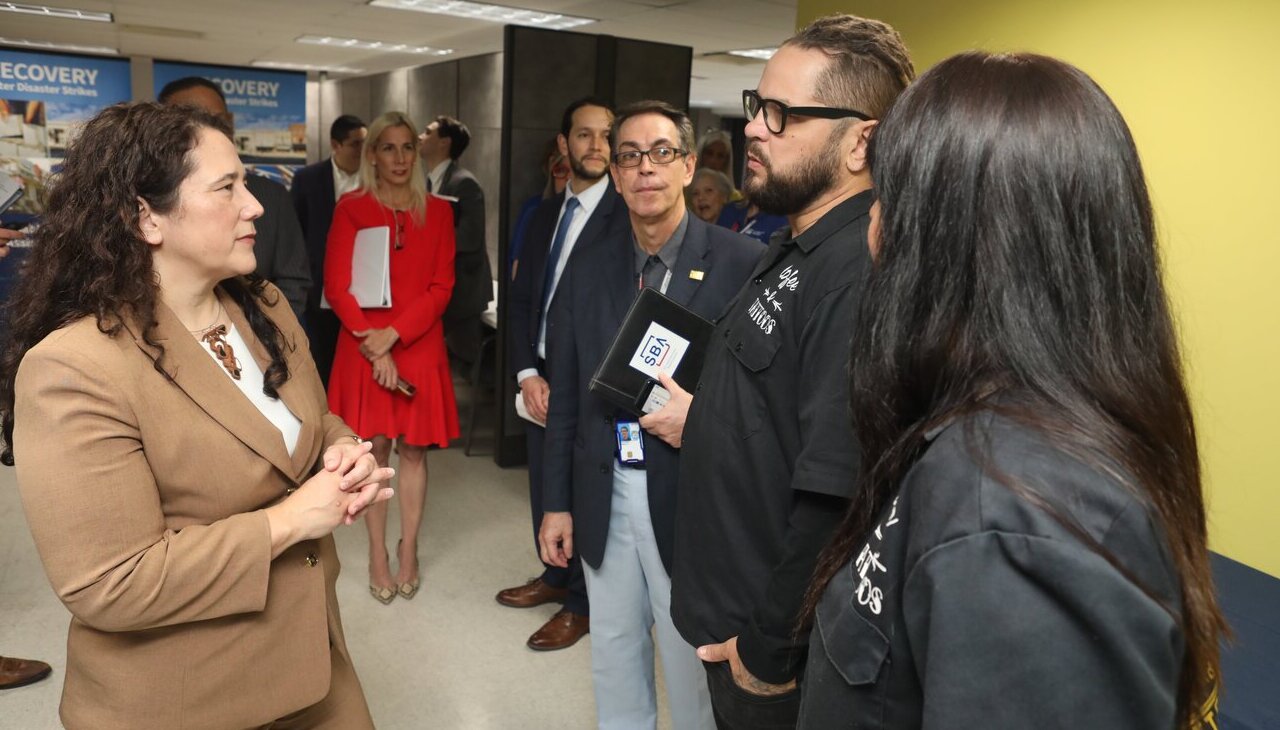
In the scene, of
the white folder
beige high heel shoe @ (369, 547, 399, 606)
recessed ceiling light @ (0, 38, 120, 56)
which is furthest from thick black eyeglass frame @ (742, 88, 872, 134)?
recessed ceiling light @ (0, 38, 120, 56)

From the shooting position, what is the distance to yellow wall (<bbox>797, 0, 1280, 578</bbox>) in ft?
8.34

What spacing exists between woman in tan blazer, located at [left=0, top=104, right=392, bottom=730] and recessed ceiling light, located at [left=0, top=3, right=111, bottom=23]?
354 inches

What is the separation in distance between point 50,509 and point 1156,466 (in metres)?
1.27

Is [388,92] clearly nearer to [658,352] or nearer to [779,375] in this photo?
[658,352]

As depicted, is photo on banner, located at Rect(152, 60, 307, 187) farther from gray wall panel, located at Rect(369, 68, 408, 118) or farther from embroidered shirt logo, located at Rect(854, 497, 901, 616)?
embroidered shirt logo, located at Rect(854, 497, 901, 616)

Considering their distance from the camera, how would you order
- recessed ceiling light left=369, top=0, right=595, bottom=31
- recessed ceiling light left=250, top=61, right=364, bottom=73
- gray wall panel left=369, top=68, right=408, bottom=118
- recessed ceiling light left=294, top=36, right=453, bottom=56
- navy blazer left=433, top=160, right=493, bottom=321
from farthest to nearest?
recessed ceiling light left=250, top=61, right=364, bottom=73 → gray wall panel left=369, top=68, right=408, bottom=118 → recessed ceiling light left=294, top=36, right=453, bottom=56 → recessed ceiling light left=369, top=0, right=595, bottom=31 → navy blazer left=433, top=160, right=493, bottom=321

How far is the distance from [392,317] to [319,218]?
1.06 metres

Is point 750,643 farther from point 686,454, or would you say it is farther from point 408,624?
point 408,624

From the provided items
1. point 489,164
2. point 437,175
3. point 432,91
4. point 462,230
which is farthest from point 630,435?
point 432,91

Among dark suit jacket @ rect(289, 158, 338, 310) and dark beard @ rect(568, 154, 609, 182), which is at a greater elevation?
dark beard @ rect(568, 154, 609, 182)

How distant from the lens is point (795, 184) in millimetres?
1440

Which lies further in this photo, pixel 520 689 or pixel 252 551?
pixel 520 689

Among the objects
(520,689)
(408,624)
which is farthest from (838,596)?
(408,624)

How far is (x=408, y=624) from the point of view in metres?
3.17
